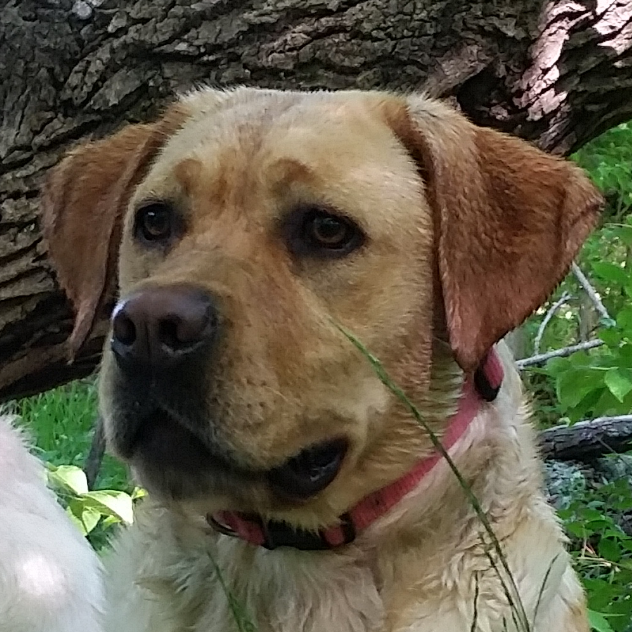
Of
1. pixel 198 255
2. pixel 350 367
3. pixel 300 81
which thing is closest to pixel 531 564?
pixel 350 367

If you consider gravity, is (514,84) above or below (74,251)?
below

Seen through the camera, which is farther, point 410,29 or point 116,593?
point 410,29

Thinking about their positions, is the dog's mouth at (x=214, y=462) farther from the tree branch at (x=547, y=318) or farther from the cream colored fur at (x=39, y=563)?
the tree branch at (x=547, y=318)

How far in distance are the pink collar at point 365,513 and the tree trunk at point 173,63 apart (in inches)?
55.5

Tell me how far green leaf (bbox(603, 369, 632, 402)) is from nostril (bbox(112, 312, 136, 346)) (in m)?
1.58

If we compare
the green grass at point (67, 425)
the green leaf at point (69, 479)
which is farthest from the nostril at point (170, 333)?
the green grass at point (67, 425)

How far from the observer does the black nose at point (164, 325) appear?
1907 mm

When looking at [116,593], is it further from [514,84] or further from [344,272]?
[514,84]

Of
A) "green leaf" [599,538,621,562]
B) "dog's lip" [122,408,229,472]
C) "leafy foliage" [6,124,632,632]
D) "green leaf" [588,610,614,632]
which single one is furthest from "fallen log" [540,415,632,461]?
"dog's lip" [122,408,229,472]

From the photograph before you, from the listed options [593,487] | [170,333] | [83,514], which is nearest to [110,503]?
[83,514]

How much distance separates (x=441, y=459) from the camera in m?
2.24

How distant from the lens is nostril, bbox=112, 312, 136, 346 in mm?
1922

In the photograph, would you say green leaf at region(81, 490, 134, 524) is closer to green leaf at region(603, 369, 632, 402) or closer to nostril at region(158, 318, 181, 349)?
green leaf at region(603, 369, 632, 402)

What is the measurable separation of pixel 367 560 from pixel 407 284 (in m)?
0.51
